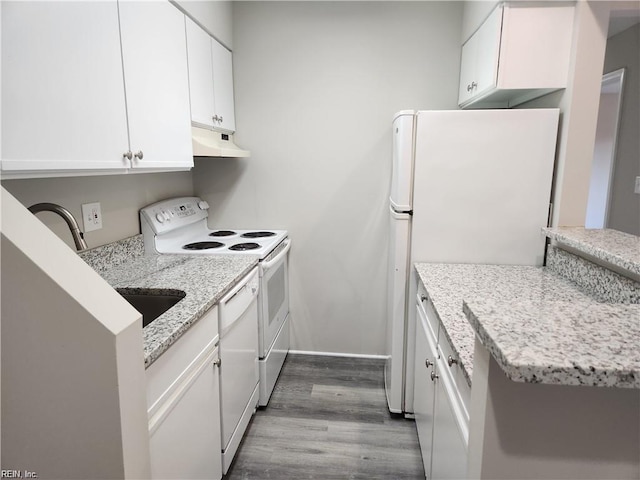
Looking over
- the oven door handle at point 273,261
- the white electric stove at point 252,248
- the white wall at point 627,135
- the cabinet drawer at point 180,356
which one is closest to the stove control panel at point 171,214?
the white electric stove at point 252,248

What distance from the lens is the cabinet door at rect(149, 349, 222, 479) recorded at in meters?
1.17

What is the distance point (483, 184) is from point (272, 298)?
137 centimetres

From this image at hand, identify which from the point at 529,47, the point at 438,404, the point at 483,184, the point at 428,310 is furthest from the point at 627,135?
the point at 438,404

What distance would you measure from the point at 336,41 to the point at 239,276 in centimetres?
180

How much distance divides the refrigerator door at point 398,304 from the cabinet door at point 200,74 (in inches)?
47.6

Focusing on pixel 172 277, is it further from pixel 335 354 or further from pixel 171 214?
pixel 335 354

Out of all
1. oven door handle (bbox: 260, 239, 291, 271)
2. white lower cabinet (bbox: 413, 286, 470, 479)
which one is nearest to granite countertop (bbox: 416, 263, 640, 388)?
white lower cabinet (bbox: 413, 286, 470, 479)

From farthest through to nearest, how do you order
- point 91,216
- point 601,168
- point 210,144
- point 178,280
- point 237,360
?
point 601,168
point 210,144
point 237,360
point 91,216
point 178,280

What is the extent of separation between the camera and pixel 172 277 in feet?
5.59

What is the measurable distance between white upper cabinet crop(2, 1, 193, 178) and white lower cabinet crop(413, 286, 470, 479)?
1.35 meters

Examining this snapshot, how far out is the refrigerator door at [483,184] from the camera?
1864mm

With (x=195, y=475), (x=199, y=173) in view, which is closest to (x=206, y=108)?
(x=199, y=173)

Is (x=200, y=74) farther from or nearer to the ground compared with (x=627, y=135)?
farther from the ground

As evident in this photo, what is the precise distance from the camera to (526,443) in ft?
2.25
